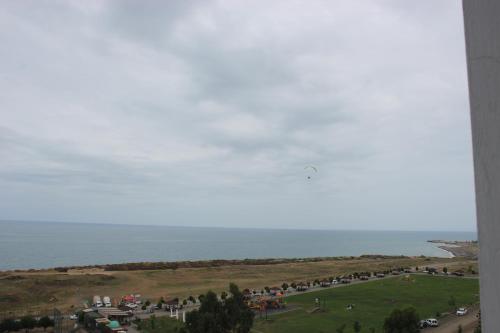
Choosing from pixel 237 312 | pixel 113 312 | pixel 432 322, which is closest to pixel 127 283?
pixel 113 312

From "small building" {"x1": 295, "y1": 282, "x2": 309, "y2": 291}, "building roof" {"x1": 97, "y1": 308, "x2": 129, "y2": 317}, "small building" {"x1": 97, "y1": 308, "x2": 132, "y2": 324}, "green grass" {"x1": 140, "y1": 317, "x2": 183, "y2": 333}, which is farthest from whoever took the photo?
"small building" {"x1": 295, "y1": 282, "x2": 309, "y2": 291}

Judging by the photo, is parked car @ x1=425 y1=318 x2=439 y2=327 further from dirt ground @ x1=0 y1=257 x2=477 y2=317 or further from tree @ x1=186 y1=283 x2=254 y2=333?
dirt ground @ x1=0 y1=257 x2=477 y2=317

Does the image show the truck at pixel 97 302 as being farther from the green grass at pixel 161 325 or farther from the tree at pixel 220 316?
the tree at pixel 220 316

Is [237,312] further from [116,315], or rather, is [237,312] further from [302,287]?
[302,287]

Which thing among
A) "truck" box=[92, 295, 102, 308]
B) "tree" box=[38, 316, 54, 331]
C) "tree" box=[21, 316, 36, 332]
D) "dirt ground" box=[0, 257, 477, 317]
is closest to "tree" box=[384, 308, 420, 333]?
"tree" box=[38, 316, 54, 331]

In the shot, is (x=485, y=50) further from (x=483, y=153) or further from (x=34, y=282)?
(x=34, y=282)
